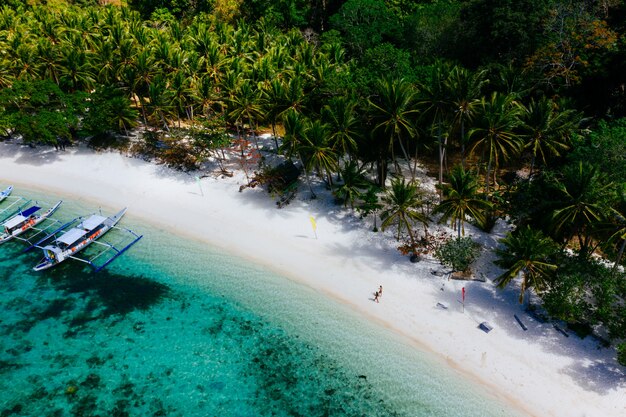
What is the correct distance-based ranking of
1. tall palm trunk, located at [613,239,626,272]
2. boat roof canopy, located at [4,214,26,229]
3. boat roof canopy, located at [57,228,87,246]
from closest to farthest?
tall palm trunk, located at [613,239,626,272]
boat roof canopy, located at [57,228,87,246]
boat roof canopy, located at [4,214,26,229]

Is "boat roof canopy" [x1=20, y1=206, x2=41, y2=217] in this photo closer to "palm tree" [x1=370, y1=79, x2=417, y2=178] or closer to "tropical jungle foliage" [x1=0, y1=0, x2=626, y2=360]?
"tropical jungle foliage" [x1=0, y1=0, x2=626, y2=360]

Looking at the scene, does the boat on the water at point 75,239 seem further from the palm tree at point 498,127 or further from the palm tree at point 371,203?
the palm tree at point 498,127

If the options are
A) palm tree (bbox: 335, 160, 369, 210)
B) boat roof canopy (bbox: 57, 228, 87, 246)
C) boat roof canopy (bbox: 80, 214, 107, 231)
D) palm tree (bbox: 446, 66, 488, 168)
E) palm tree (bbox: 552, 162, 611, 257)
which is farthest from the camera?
boat roof canopy (bbox: 80, 214, 107, 231)

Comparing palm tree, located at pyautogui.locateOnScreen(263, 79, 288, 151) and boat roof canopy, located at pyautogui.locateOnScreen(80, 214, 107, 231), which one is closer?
boat roof canopy, located at pyautogui.locateOnScreen(80, 214, 107, 231)

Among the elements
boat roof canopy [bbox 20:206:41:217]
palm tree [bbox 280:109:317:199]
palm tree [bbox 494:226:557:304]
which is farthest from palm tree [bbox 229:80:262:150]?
palm tree [bbox 494:226:557:304]

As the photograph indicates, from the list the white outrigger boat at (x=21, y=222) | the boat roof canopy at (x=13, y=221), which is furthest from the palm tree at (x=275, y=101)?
the boat roof canopy at (x=13, y=221)

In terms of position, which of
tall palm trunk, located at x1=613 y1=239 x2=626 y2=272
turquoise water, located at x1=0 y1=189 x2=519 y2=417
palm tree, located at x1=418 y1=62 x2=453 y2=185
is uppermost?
palm tree, located at x1=418 y1=62 x2=453 y2=185
